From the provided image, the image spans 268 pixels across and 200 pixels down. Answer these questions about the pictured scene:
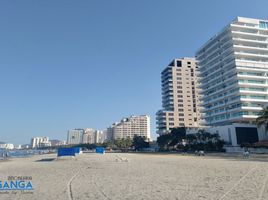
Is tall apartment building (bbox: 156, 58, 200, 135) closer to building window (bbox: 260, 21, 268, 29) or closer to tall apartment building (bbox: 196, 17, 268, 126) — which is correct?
tall apartment building (bbox: 196, 17, 268, 126)

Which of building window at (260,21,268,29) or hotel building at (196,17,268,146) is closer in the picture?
hotel building at (196,17,268,146)

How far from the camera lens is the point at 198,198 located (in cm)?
1109

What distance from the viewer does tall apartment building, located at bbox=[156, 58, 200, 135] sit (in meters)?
149

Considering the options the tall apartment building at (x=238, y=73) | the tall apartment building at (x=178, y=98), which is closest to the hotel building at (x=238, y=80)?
the tall apartment building at (x=238, y=73)

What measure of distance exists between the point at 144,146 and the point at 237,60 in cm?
7165

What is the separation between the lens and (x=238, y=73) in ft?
274

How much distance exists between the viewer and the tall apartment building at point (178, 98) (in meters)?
149

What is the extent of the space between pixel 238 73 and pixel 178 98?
71999mm

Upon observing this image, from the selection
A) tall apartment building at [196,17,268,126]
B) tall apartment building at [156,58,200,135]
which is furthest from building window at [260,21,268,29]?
tall apartment building at [156,58,200,135]

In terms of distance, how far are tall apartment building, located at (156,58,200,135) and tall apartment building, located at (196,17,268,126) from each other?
4914 cm

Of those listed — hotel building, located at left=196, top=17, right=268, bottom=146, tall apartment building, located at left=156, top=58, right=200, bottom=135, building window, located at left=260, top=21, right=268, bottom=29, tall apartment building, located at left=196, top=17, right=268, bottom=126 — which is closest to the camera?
hotel building, located at left=196, top=17, right=268, bottom=146

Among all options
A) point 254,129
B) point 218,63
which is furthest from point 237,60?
point 254,129

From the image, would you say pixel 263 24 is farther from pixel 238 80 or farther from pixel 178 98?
pixel 178 98

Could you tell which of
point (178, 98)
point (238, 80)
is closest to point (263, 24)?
point (238, 80)
